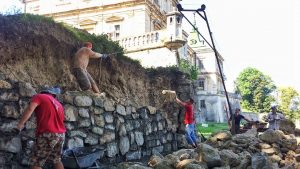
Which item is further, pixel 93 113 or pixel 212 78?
pixel 212 78

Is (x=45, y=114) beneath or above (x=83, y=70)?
beneath

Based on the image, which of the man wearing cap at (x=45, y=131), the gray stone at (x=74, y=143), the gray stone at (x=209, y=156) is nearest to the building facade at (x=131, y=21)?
the gray stone at (x=209, y=156)

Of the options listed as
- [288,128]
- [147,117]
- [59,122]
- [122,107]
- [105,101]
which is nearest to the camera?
[59,122]

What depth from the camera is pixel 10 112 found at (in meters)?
5.91

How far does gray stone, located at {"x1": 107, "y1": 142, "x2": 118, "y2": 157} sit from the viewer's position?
28.0ft

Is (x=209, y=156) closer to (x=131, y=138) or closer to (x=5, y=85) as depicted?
(x=131, y=138)

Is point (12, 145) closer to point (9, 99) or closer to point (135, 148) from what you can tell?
point (9, 99)

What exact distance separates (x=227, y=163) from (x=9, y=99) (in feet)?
16.2

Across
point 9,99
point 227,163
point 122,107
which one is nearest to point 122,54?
point 122,107

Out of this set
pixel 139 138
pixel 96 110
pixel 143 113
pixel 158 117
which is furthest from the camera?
pixel 158 117

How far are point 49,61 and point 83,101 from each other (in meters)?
2.68

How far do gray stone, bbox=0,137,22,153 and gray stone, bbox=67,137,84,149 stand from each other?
1.29 metres

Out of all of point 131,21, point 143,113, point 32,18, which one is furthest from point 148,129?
point 131,21

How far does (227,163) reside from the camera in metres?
8.22
